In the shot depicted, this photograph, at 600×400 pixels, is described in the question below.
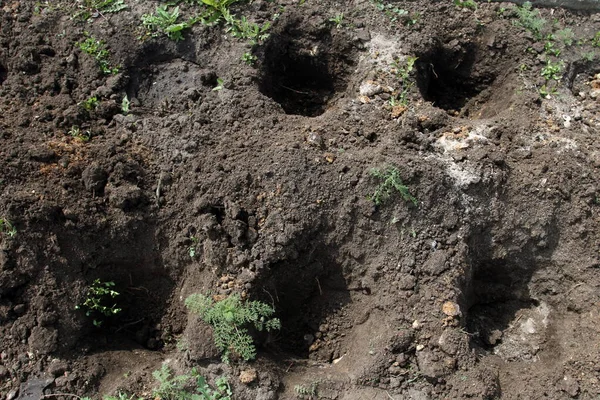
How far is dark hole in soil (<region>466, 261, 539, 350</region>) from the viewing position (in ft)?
10.5

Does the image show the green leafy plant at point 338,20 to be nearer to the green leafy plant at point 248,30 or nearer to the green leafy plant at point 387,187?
the green leafy plant at point 248,30

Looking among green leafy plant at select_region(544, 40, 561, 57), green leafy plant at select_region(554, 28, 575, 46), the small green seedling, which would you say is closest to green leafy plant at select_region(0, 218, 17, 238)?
the small green seedling

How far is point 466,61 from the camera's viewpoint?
3801mm

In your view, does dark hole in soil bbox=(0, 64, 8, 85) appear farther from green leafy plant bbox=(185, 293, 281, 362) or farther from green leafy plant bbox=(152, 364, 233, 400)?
green leafy plant bbox=(152, 364, 233, 400)

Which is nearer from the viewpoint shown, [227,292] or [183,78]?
[227,292]

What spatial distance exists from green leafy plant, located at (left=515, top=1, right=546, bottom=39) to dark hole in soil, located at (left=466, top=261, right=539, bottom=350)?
5.68 ft

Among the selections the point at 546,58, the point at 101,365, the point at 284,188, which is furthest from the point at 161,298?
the point at 546,58

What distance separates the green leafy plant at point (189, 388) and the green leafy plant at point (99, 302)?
1.63 ft

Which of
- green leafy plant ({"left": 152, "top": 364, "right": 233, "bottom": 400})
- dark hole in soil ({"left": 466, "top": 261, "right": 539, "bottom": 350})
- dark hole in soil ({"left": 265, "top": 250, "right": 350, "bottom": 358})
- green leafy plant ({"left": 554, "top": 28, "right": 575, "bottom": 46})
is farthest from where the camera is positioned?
green leafy plant ({"left": 554, "top": 28, "right": 575, "bottom": 46})

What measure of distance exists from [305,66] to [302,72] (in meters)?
0.06

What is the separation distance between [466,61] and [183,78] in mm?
2040

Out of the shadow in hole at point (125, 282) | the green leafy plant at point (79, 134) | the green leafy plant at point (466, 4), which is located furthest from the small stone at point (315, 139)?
the green leafy plant at point (466, 4)

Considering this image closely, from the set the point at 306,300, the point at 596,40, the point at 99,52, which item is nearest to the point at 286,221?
the point at 306,300

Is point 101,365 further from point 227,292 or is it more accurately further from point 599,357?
point 599,357
